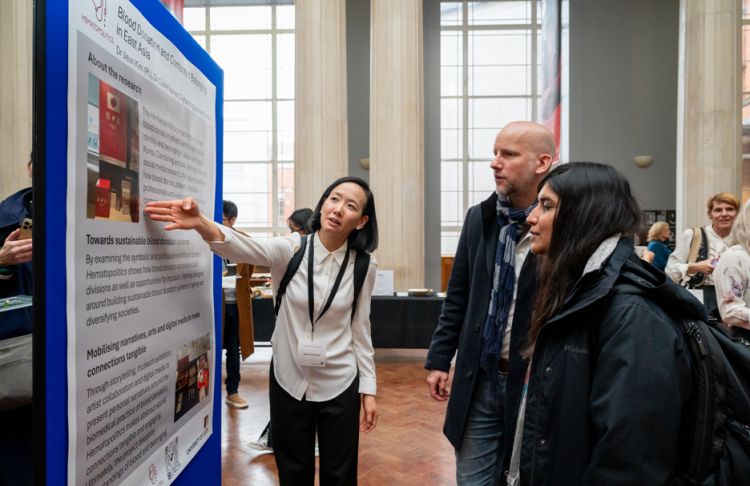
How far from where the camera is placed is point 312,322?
204 cm

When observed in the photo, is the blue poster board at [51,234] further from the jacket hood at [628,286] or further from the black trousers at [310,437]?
the black trousers at [310,437]

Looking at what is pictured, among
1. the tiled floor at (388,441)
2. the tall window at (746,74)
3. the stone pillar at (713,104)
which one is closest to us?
the tiled floor at (388,441)

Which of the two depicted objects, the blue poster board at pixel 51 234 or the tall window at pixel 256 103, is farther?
the tall window at pixel 256 103

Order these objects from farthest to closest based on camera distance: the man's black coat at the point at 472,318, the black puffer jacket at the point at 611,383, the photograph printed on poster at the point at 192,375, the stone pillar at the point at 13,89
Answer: the stone pillar at the point at 13,89 < the man's black coat at the point at 472,318 < the photograph printed on poster at the point at 192,375 < the black puffer jacket at the point at 611,383

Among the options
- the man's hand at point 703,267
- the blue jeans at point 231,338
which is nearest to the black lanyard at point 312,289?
the blue jeans at point 231,338

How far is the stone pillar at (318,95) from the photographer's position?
8461mm

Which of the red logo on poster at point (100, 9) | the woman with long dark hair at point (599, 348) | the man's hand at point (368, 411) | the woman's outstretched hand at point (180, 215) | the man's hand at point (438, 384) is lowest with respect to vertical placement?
the man's hand at point (368, 411)

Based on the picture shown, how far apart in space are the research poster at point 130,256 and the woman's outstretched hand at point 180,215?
25 millimetres

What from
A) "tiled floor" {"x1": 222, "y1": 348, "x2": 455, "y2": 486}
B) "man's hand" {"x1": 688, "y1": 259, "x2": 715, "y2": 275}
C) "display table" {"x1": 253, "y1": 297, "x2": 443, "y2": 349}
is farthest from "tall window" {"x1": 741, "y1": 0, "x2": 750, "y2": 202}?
"tiled floor" {"x1": 222, "y1": 348, "x2": 455, "y2": 486}

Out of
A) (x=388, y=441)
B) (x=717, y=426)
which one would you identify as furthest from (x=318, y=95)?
(x=717, y=426)

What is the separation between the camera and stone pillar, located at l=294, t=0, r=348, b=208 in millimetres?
8461

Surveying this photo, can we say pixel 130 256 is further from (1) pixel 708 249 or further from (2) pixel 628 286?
(1) pixel 708 249

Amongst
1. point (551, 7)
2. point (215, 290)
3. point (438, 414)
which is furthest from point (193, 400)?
point (551, 7)

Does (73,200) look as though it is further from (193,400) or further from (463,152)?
(463,152)
